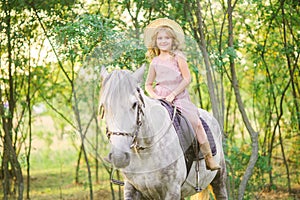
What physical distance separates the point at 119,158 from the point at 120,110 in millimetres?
317

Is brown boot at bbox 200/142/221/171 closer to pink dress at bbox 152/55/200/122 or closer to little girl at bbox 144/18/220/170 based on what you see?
little girl at bbox 144/18/220/170

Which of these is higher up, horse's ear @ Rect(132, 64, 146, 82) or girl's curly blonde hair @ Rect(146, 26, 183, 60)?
girl's curly blonde hair @ Rect(146, 26, 183, 60)

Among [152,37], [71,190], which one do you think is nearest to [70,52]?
[152,37]

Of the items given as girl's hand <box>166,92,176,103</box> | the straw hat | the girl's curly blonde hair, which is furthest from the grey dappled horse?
the straw hat

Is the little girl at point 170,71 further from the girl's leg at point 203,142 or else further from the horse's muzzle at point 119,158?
the horse's muzzle at point 119,158

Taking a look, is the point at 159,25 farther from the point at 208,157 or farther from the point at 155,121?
the point at 208,157

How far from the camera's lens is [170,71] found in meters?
4.70

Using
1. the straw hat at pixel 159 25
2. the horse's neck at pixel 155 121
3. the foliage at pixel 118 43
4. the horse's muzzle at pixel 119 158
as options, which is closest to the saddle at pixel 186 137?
the horse's neck at pixel 155 121

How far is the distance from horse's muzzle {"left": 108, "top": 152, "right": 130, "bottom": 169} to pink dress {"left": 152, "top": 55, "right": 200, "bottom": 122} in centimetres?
114

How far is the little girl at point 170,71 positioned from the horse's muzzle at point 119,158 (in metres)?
1.11

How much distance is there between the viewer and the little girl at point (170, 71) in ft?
15.4

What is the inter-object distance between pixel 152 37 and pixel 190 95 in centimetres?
64

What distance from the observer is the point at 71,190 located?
12.6 m

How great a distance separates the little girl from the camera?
4691mm
